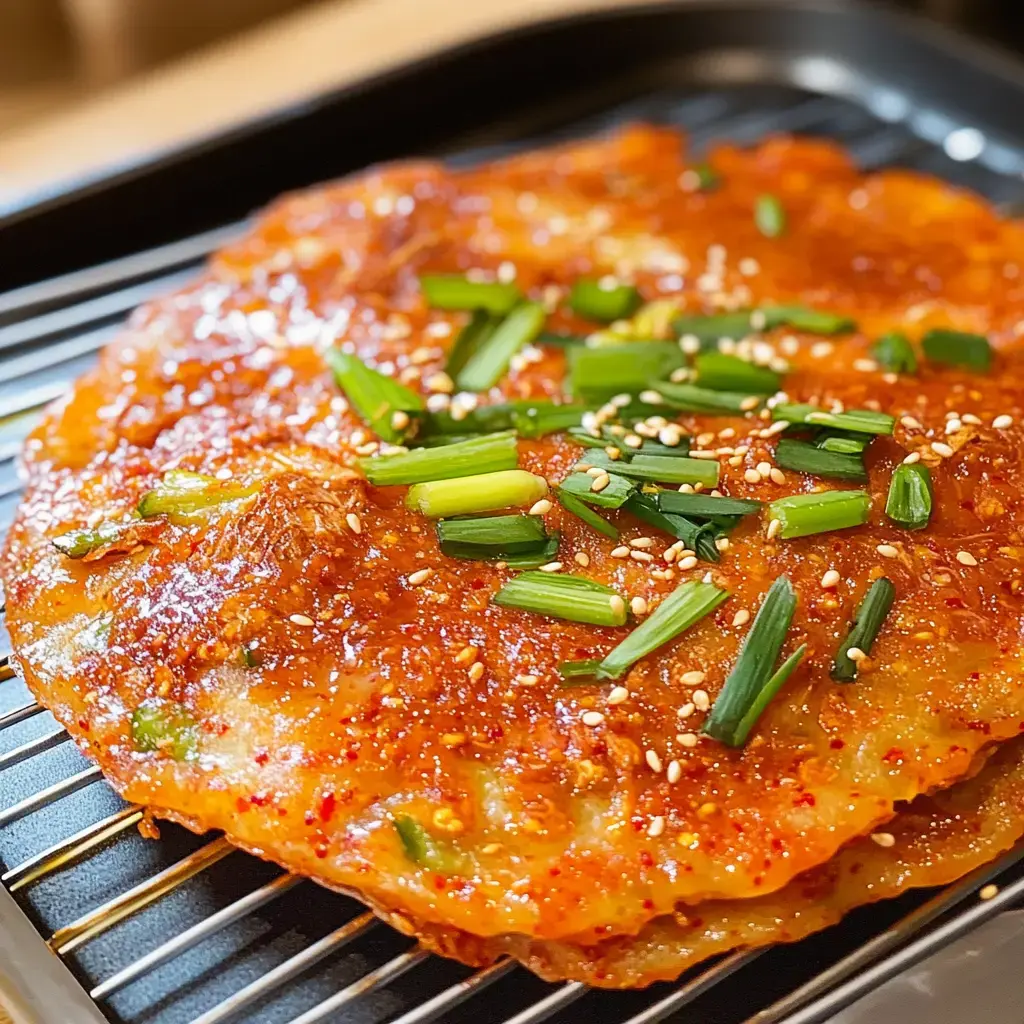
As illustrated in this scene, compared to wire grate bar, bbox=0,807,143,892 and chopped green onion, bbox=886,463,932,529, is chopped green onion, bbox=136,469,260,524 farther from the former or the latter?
chopped green onion, bbox=886,463,932,529

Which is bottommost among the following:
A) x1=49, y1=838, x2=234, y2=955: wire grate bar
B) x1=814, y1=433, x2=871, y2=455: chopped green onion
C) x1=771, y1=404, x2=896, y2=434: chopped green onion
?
x1=49, y1=838, x2=234, y2=955: wire grate bar

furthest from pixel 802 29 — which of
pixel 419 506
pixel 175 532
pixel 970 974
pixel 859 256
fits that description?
pixel 970 974

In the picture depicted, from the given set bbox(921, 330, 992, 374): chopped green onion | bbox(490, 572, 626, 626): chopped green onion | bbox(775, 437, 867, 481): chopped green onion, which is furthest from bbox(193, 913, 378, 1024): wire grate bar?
bbox(921, 330, 992, 374): chopped green onion

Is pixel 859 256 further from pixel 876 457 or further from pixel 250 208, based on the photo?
pixel 250 208

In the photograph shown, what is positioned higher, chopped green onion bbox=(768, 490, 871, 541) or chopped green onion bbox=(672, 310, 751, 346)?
chopped green onion bbox=(672, 310, 751, 346)

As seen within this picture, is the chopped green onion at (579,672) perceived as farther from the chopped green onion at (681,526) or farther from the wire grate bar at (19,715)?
the wire grate bar at (19,715)

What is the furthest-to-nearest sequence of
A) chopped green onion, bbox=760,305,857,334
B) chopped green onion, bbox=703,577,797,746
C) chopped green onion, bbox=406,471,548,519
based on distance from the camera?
chopped green onion, bbox=760,305,857,334 < chopped green onion, bbox=406,471,548,519 < chopped green onion, bbox=703,577,797,746
